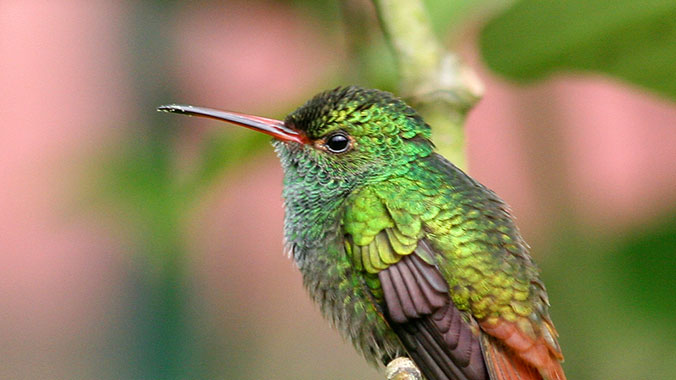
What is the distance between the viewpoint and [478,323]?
66.7 inches

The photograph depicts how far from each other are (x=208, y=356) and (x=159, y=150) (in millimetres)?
1133

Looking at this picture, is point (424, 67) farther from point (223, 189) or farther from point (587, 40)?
point (223, 189)

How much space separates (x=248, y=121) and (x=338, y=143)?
0.28 meters

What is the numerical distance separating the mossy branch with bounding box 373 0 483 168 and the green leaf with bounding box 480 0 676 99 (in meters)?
0.27

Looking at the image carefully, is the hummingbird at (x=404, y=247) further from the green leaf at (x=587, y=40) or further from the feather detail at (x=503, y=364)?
the green leaf at (x=587, y=40)

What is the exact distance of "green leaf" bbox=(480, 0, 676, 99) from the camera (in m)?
1.70

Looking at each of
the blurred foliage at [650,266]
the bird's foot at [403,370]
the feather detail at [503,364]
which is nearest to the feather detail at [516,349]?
the feather detail at [503,364]

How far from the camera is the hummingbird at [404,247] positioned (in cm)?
168

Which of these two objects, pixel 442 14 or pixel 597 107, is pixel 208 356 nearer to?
pixel 442 14

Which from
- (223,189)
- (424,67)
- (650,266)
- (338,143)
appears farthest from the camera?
(223,189)

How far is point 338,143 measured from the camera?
1876 millimetres

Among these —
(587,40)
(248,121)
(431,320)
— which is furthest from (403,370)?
(587,40)

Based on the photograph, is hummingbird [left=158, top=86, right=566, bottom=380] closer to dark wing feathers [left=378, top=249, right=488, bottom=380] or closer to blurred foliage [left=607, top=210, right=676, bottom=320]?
dark wing feathers [left=378, top=249, right=488, bottom=380]

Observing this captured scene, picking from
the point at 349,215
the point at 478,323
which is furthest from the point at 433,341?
the point at 349,215
